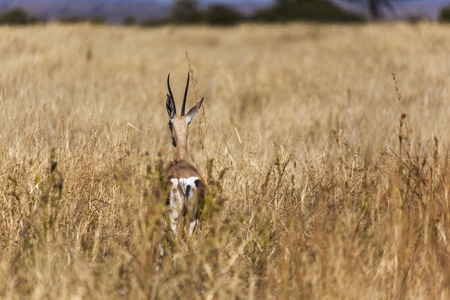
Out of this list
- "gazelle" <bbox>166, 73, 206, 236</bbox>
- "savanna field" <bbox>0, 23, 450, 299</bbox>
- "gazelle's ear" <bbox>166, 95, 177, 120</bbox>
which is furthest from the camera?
"gazelle's ear" <bbox>166, 95, 177, 120</bbox>

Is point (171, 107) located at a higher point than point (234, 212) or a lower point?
higher

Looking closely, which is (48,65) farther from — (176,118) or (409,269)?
(409,269)

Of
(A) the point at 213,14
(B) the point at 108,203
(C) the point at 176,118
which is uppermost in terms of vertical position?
(A) the point at 213,14

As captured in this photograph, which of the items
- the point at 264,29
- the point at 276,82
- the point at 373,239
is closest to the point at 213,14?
the point at 264,29

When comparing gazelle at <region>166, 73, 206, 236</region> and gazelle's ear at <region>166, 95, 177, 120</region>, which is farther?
gazelle's ear at <region>166, 95, 177, 120</region>

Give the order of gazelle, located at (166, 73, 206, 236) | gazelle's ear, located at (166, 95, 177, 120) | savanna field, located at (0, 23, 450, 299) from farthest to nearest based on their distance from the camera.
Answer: gazelle's ear, located at (166, 95, 177, 120), gazelle, located at (166, 73, 206, 236), savanna field, located at (0, 23, 450, 299)

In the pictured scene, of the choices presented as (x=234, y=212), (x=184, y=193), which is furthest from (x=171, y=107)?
(x=234, y=212)

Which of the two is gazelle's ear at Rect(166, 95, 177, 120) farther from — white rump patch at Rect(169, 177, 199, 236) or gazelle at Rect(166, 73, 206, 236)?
white rump patch at Rect(169, 177, 199, 236)

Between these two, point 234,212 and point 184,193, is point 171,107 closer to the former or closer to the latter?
point 184,193

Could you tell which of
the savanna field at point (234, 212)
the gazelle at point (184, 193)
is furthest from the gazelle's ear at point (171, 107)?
the gazelle at point (184, 193)

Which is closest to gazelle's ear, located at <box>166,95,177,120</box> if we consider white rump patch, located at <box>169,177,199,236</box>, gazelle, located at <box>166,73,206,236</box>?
gazelle, located at <box>166,73,206,236</box>

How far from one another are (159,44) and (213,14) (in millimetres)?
22104

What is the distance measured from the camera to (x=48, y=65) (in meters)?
6.83

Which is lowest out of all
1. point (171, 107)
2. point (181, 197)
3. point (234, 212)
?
point (234, 212)
